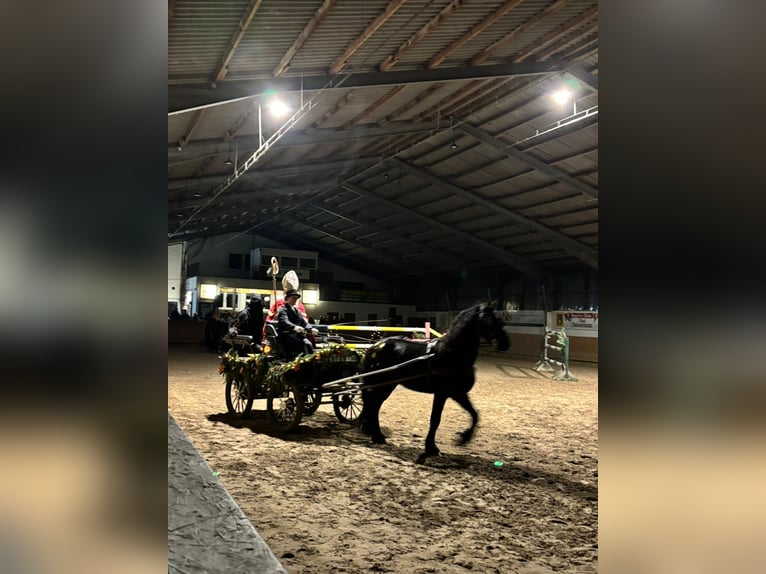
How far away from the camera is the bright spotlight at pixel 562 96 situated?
11.5m

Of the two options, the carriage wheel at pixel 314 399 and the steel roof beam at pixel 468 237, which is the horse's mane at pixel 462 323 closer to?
the carriage wheel at pixel 314 399

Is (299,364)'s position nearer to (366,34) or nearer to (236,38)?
(236,38)

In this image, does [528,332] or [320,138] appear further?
[528,332]

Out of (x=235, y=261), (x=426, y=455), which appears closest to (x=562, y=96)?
(x=426, y=455)

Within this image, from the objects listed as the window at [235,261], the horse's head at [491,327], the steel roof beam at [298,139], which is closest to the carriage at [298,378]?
the horse's head at [491,327]

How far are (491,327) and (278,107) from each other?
705 centimetres

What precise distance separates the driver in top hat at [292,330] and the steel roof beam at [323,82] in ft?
11.2

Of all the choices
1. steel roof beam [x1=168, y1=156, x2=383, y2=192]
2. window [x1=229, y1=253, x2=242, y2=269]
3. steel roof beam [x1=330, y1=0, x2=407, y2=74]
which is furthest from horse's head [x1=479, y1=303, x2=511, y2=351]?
window [x1=229, y1=253, x2=242, y2=269]

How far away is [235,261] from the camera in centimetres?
3033
